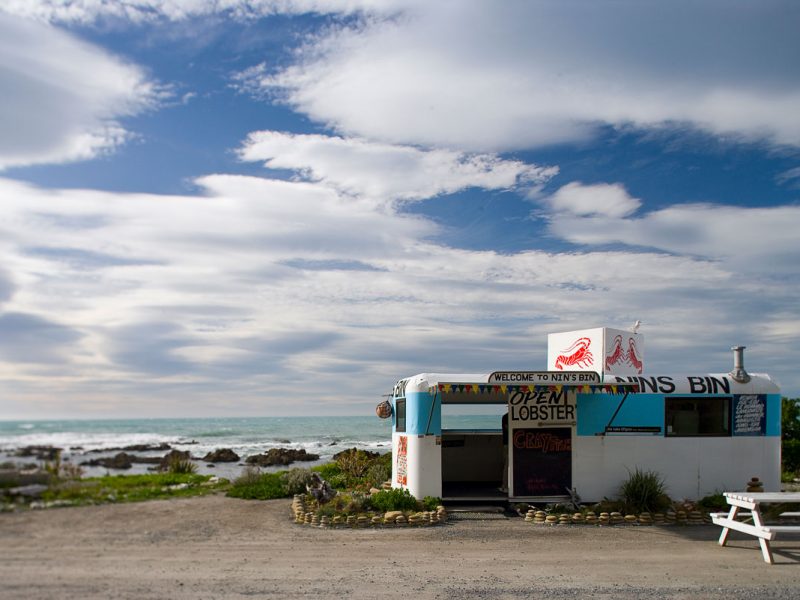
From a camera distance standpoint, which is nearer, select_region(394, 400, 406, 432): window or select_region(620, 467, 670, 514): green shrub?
select_region(620, 467, 670, 514): green shrub

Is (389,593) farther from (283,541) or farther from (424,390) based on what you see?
(424,390)

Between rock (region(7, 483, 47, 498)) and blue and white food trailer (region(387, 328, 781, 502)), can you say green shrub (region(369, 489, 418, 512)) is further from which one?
rock (region(7, 483, 47, 498))

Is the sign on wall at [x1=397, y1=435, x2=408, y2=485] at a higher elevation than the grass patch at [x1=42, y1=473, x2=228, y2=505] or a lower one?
lower

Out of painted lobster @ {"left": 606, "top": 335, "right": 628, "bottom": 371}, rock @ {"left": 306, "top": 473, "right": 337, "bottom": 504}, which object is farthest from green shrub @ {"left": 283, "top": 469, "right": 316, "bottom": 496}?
painted lobster @ {"left": 606, "top": 335, "right": 628, "bottom": 371}

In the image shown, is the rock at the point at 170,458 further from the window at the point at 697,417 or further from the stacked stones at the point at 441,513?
the window at the point at 697,417

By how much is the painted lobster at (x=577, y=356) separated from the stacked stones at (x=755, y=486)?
12.2 ft

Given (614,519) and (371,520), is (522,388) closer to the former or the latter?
(614,519)

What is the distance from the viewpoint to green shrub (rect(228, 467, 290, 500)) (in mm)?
14109

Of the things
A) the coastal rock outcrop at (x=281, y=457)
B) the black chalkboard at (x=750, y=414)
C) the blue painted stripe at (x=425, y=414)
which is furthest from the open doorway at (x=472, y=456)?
the coastal rock outcrop at (x=281, y=457)

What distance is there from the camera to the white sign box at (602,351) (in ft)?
48.9

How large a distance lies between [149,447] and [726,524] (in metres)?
9.90

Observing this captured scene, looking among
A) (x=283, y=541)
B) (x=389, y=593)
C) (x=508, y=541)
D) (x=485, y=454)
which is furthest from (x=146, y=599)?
(x=485, y=454)

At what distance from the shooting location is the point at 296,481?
1616 centimetres

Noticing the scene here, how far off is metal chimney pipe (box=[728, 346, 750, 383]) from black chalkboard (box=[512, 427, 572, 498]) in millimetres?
3443
